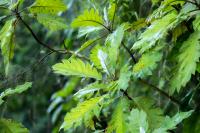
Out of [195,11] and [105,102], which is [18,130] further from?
[195,11]

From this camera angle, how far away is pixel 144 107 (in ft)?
4.22

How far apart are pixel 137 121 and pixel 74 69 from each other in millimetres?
256

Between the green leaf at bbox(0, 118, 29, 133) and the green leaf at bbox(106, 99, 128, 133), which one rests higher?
the green leaf at bbox(0, 118, 29, 133)

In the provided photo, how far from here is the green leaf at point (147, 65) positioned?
1.16 meters

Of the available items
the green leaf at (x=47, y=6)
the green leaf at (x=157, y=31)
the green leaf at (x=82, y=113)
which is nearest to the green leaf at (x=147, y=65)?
the green leaf at (x=157, y=31)

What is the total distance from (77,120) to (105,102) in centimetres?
10

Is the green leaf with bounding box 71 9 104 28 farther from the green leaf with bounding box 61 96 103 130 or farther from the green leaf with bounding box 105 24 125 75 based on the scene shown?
the green leaf with bounding box 61 96 103 130

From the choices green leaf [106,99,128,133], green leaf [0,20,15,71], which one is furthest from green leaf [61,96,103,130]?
green leaf [0,20,15,71]

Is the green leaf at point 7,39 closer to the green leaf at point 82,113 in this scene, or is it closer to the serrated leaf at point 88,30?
the serrated leaf at point 88,30

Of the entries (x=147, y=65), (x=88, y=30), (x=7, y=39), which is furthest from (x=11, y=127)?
(x=147, y=65)

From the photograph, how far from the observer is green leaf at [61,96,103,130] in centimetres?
119

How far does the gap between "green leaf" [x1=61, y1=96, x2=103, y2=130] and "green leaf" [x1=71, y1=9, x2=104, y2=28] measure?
0.23 metres

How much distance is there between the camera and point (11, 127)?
4.58ft

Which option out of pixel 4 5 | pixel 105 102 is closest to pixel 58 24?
pixel 4 5
